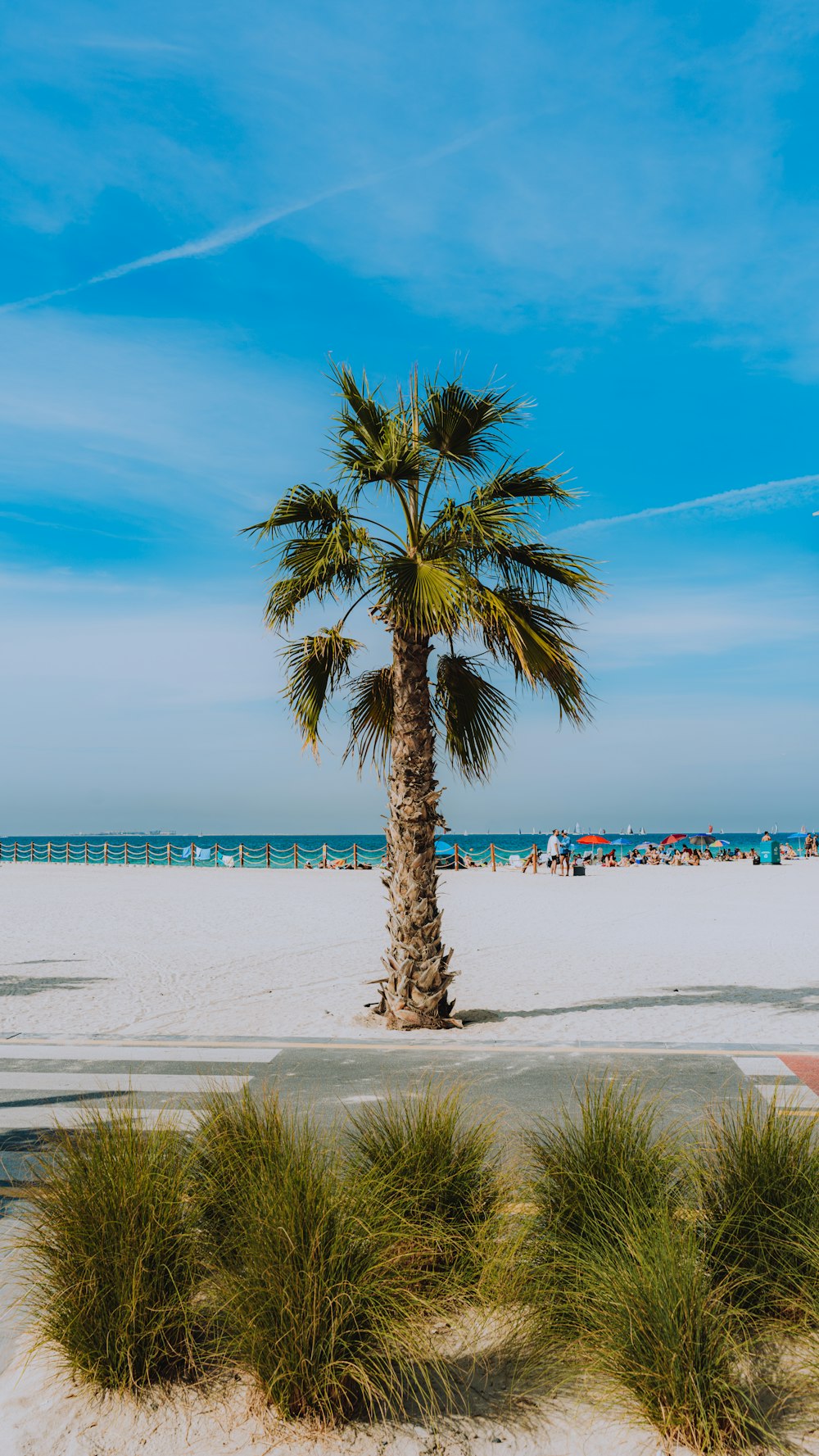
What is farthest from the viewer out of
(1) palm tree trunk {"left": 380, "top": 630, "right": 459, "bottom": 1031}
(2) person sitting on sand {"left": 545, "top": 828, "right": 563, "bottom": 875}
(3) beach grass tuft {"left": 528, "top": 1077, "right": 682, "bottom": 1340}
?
(2) person sitting on sand {"left": 545, "top": 828, "right": 563, "bottom": 875}

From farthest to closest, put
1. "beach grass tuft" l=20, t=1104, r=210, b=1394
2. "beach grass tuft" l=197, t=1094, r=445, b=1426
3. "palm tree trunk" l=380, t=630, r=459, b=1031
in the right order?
"palm tree trunk" l=380, t=630, r=459, b=1031 → "beach grass tuft" l=20, t=1104, r=210, b=1394 → "beach grass tuft" l=197, t=1094, r=445, b=1426

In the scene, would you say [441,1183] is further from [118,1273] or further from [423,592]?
[423,592]

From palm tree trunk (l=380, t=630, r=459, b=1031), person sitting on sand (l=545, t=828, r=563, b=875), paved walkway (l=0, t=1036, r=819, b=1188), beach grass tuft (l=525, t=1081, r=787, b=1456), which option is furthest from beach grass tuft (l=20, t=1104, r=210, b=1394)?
person sitting on sand (l=545, t=828, r=563, b=875)

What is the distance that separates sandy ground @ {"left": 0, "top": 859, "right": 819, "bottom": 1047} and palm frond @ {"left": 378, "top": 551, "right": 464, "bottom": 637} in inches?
143

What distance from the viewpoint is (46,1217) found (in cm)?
329

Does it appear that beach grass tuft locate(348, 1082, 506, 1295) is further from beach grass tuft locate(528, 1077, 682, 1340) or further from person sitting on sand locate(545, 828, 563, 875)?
person sitting on sand locate(545, 828, 563, 875)

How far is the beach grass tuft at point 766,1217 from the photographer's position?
10.9 feet

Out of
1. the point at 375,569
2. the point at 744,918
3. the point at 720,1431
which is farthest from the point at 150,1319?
the point at 744,918

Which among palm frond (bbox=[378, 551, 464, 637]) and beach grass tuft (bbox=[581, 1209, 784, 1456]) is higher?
palm frond (bbox=[378, 551, 464, 637])

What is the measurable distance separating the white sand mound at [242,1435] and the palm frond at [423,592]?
6.33 meters

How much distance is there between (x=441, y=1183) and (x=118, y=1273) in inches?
46.3

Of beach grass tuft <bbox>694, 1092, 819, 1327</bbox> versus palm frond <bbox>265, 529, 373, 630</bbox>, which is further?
palm frond <bbox>265, 529, 373, 630</bbox>

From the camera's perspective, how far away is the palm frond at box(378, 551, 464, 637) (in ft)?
28.4

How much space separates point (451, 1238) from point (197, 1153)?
1.02 meters
